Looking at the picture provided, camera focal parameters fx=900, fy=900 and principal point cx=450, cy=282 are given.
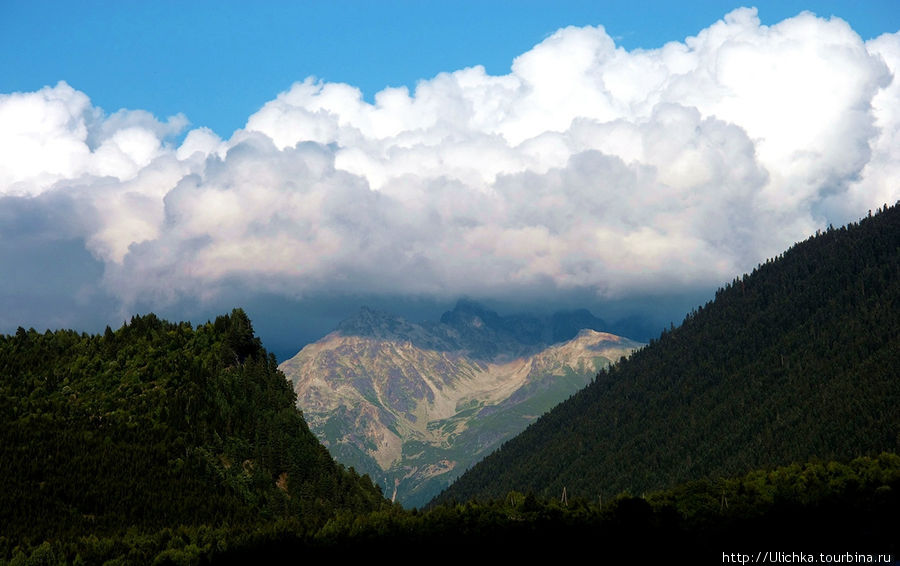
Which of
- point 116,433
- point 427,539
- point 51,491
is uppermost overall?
point 116,433

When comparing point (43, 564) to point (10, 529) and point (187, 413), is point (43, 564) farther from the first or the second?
point (187, 413)

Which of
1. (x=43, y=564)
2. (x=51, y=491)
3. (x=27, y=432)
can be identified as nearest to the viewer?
(x=43, y=564)

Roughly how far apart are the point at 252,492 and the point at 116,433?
1260 inches

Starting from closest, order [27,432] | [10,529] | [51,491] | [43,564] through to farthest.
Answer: [43,564]
[10,529]
[51,491]
[27,432]

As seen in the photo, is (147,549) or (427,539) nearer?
(147,549)

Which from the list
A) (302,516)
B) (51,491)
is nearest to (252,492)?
(302,516)

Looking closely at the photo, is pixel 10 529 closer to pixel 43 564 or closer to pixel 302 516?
pixel 43 564

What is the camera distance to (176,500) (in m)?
178

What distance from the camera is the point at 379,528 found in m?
191

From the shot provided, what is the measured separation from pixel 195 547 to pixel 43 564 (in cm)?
2536

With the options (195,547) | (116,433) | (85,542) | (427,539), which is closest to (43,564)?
(85,542)

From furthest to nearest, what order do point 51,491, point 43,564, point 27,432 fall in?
point 27,432 < point 51,491 < point 43,564

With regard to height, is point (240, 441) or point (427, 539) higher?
point (240, 441)

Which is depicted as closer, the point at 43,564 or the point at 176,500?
the point at 43,564
